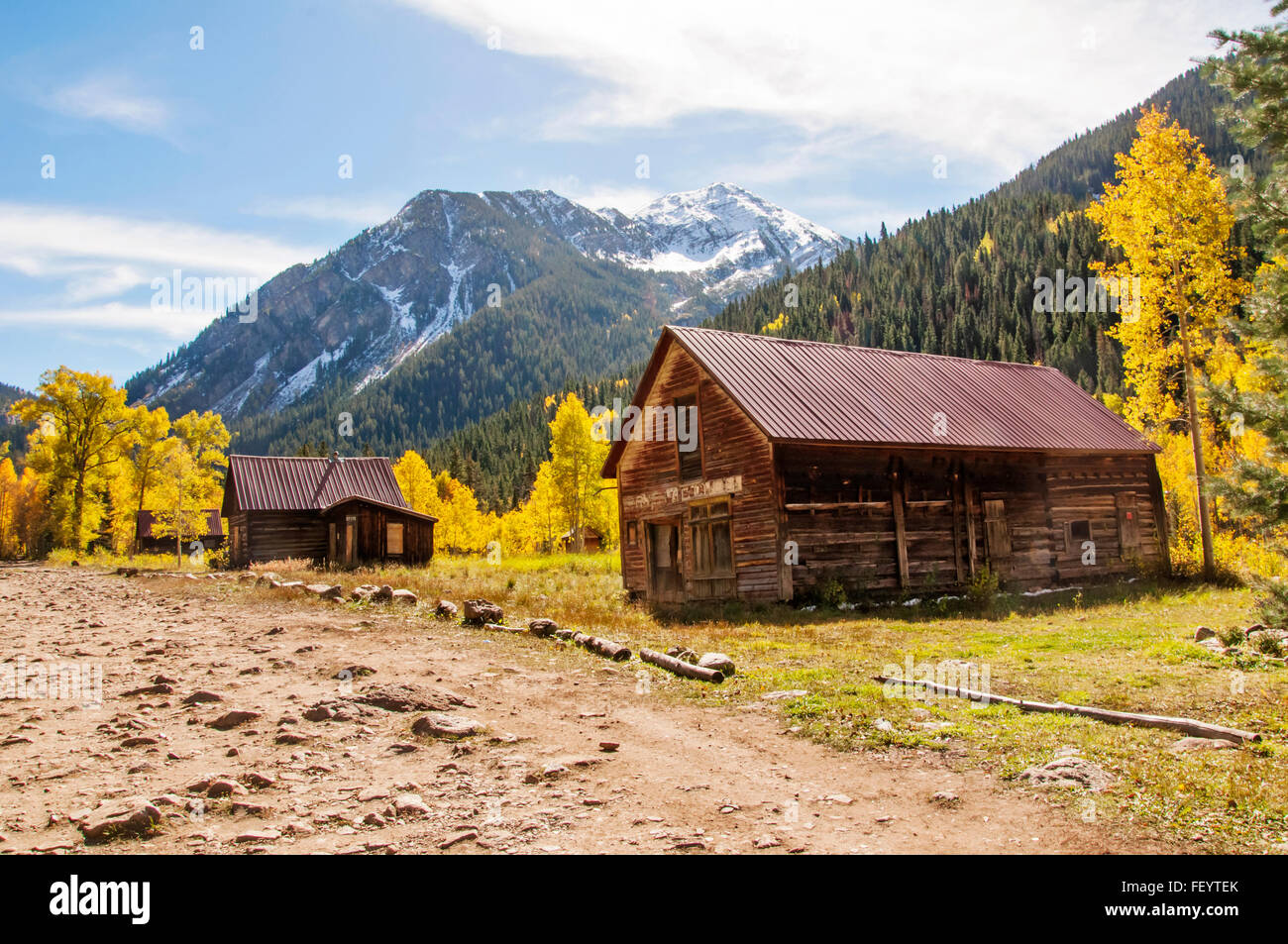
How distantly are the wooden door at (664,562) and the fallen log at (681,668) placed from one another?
41.1 ft

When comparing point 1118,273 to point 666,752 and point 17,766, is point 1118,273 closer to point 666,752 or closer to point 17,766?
point 666,752

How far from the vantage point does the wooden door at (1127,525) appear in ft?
89.2

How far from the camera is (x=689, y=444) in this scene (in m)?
24.2

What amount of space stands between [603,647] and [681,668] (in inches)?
77.8

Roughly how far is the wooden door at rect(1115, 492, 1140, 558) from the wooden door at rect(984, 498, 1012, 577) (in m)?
5.69

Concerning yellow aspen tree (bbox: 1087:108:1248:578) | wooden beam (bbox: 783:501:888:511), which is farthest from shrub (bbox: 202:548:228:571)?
yellow aspen tree (bbox: 1087:108:1248:578)

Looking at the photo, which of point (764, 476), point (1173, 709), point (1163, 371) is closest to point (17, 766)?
point (1173, 709)

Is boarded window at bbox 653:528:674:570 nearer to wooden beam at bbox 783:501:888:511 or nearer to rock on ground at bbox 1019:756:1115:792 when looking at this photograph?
wooden beam at bbox 783:501:888:511

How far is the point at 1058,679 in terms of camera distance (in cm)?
1062

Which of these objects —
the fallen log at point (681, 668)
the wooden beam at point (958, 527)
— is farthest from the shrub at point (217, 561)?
the fallen log at point (681, 668)

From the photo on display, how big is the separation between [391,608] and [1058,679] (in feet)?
45.3

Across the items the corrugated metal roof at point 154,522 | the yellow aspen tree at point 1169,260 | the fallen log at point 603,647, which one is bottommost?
the fallen log at point 603,647

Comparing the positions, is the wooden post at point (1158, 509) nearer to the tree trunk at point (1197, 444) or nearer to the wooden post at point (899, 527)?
the tree trunk at point (1197, 444)

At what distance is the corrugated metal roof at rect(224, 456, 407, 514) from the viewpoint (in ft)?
145
